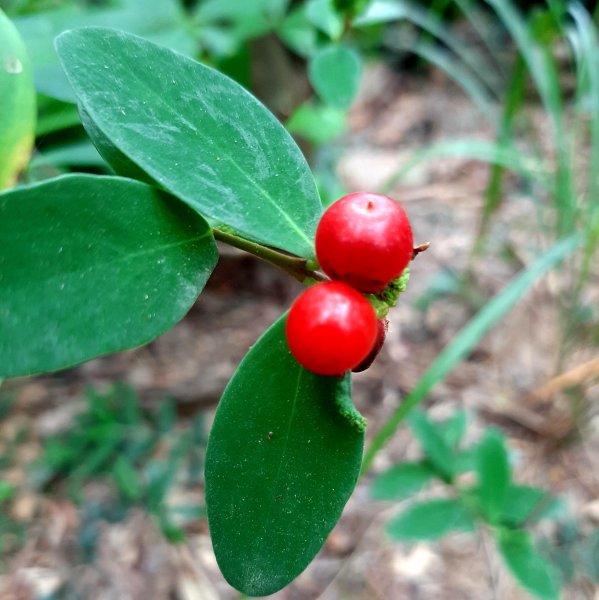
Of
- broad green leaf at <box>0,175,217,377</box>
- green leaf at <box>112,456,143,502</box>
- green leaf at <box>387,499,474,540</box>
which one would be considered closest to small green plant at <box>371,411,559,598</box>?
green leaf at <box>387,499,474,540</box>

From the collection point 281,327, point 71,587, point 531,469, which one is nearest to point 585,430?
point 531,469

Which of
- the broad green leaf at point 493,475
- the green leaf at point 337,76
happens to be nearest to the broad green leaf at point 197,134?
the green leaf at point 337,76

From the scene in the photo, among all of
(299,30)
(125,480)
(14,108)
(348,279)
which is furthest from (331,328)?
(299,30)

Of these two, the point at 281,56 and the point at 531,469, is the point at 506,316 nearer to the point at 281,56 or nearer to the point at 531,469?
the point at 531,469

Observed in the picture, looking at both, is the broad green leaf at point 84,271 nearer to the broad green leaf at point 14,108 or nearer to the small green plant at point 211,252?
the small green plant at point 211,252

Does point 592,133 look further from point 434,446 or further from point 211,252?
point 211,252

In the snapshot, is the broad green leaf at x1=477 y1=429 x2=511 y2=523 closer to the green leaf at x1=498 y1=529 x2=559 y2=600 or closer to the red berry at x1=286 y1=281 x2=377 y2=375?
the green leaf at x1=498 y1=529 x2=559 y2=600
